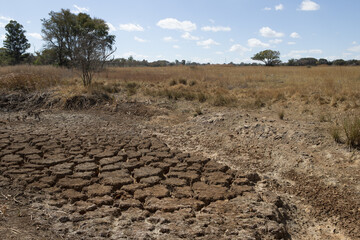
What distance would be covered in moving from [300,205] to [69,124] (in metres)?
5.58

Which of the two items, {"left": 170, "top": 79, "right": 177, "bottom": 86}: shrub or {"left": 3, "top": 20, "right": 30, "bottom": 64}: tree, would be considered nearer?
{"left": 170, "top": 79, "right": 177, "bottom": 86}: shrub

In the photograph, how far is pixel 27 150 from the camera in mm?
5484

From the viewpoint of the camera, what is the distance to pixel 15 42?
31.0 m

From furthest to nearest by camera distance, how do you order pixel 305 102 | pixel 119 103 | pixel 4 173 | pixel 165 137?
pixel 119 103, pixel 305 102, pixel 165 137, pixel 4 173

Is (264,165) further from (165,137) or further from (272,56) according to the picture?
(272,56)

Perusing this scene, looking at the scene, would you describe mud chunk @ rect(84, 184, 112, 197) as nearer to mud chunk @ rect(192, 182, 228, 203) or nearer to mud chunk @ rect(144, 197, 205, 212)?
Result: mud chunk @ rect(144, 197, 205, 212)

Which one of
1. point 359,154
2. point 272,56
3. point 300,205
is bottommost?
point 300,205

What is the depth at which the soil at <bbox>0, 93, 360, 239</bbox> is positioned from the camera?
3.24 metres

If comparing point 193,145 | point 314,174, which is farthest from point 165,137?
point 314,174

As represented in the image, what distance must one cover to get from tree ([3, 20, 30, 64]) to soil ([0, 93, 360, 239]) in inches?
1045

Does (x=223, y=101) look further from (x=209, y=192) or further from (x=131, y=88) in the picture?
(x=209, y=192)

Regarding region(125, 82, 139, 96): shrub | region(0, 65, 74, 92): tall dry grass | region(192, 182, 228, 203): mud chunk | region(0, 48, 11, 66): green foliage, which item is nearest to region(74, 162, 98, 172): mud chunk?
region(192, 182, 228, 203): mud chunk

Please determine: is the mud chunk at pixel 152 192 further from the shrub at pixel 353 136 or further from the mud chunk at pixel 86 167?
the shrub at pixel 353 136

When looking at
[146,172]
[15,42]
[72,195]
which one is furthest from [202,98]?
Result: [15,42]
